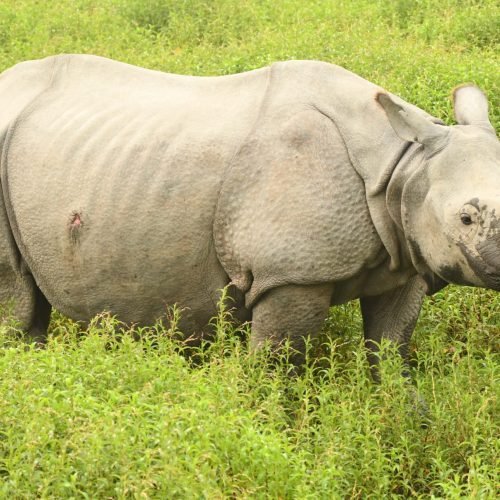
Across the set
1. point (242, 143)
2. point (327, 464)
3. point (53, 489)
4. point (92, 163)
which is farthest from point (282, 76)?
point (53, 489)

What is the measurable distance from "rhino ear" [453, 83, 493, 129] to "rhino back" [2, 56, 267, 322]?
0.98m

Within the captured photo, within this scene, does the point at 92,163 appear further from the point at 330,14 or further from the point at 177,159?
the point at 330,14

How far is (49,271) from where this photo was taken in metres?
6.73

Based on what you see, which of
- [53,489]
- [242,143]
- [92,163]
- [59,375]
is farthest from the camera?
[92,163]

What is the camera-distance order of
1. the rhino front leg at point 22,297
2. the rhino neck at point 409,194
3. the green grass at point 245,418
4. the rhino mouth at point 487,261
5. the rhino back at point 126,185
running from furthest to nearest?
the rhino front leg at point 22,297 → the rhino back at point 126,185 → the rhino neck at point 409,194 → the rhino mouth at point 487,261 → the green grass at point 245,418

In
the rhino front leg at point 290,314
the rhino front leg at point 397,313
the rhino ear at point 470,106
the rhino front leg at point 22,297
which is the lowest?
the rhino front leg at point 22,297

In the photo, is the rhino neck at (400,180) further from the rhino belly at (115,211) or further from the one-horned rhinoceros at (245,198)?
the rhino belly at (115,211)

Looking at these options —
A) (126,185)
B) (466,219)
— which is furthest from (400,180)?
(126,185)

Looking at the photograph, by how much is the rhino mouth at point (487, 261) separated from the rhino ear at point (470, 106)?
74 centimetres

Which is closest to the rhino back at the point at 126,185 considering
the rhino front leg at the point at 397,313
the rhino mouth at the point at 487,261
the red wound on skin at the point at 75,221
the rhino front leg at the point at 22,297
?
the red wound on skin at the point at 75,221

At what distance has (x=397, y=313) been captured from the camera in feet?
21.4

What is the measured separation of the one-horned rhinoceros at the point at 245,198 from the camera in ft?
19.4

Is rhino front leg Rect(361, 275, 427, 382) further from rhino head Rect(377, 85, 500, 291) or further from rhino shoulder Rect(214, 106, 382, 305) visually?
rhino shoulder Rect(214, 106, 382, 305)

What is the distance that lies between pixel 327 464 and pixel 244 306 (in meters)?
1.43
